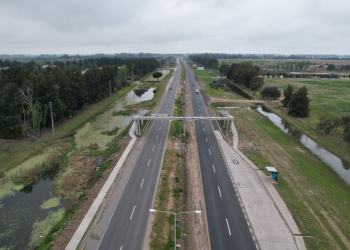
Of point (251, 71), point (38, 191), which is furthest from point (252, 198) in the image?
point (251, 71)

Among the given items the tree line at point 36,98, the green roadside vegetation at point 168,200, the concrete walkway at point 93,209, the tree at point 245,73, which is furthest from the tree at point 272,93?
the concrete walkway at point 93,209

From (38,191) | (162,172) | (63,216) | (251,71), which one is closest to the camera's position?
(63,216)

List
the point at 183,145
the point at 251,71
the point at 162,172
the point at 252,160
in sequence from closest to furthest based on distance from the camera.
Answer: the point at 162,172 < the point at 252,160 < the point at 183,145 < the point at 251,71

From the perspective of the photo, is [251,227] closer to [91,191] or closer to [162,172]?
[162,172]

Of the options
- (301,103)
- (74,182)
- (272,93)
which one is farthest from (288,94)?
(74,182)

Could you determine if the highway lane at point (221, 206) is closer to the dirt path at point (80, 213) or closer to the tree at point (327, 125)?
the dirt path at point (80, 213)

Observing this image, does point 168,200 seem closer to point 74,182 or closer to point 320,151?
point 74,182
